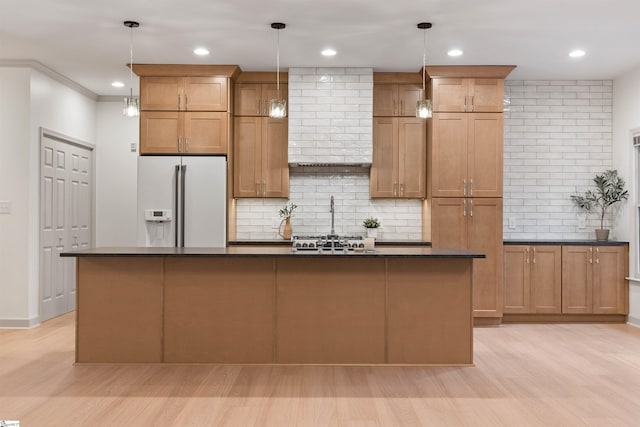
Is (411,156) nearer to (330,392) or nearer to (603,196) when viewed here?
(603,196)

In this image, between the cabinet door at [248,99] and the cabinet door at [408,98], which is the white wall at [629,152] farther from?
the cabinet door at [248,99]

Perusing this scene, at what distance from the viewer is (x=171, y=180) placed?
6352 millimetres

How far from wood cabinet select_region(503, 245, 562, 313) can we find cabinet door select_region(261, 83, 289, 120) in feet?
10.2

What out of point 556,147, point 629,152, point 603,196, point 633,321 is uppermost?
point 556,147

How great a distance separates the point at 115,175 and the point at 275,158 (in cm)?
265

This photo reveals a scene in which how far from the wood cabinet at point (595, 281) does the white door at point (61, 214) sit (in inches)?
232

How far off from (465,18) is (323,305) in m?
2.70

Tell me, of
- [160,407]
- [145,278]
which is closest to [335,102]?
[145,278]

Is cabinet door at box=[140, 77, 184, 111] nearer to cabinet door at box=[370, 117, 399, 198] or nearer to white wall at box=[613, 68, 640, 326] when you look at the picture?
cabinet door at box=[370, 117, 399, 198]

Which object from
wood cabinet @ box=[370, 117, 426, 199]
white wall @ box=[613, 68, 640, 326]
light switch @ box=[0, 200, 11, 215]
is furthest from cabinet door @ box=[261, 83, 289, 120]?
→ white wall @ box=[613, 68, 640, 326]

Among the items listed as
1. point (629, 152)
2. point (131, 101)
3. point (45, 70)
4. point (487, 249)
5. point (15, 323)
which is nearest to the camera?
point (131, 101)

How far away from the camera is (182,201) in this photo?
6320 millimetres

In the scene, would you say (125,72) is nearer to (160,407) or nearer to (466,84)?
(466,84)

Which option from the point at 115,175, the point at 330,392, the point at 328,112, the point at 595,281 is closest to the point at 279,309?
the point at 330,392
